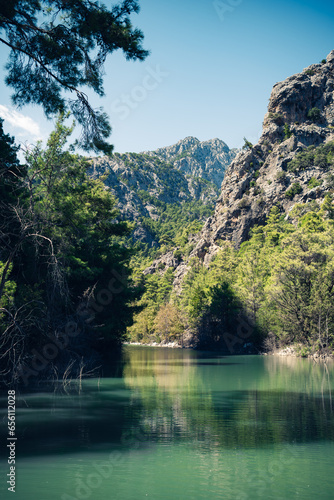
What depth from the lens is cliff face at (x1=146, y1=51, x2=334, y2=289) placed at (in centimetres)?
8250

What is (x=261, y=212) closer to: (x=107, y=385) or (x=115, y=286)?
(x=115, y=286)

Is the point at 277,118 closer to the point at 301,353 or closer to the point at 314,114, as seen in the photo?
the point at 314,114

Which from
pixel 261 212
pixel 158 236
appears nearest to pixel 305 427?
pixel 261 212

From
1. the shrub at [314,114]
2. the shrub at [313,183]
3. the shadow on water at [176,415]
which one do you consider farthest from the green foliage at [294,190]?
the shadow on water at [176,415]

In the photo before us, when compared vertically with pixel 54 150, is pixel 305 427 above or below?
below

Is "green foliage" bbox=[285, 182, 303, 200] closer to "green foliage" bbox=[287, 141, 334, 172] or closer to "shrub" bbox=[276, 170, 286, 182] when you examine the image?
"shrub" bbox=[276, 170, 286, 182]

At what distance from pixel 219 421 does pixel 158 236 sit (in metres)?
132

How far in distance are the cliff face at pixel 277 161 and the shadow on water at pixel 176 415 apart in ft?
209

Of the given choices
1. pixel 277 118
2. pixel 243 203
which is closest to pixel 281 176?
pixel 243 203

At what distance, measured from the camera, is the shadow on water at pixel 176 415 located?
10023 millimetres

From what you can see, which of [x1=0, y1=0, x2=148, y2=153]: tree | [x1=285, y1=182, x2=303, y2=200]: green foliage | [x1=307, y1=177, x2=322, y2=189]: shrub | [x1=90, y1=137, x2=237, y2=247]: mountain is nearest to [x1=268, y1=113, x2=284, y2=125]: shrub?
[x1=285, y1=182, x2=303, y2=200]: green foliage

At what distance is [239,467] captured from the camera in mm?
8070

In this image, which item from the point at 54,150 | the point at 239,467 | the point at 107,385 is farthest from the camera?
the point at 54,150

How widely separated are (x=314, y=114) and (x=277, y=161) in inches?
564
